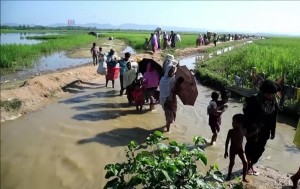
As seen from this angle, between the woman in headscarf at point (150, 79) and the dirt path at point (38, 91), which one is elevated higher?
the woman in headscarf at point (150, 79)

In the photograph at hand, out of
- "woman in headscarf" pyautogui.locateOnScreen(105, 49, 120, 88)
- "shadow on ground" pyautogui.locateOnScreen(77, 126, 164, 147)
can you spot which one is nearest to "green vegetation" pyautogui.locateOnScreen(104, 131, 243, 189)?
"shadow on ground" pyautogui.locateOnScreen(77, 126, 164, 147)

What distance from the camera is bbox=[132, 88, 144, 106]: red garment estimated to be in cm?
862

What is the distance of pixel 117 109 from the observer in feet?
30.0

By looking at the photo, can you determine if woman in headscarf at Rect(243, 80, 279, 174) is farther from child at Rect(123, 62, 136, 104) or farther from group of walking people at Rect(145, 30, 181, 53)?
group of walking people at Rect(145, 30, 181, 53)

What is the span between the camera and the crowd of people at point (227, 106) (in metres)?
4.64

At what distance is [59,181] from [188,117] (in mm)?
4342

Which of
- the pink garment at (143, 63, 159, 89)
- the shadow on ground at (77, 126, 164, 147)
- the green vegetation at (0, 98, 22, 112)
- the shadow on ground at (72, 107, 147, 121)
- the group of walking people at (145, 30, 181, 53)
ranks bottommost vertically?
the shadow on ground at (77, 126, 164, 147)

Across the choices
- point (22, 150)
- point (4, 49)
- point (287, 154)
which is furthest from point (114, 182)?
point (4, 49)

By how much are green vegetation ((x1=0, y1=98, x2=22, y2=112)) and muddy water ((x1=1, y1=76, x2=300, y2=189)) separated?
19.1 inches

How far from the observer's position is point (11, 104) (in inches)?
336

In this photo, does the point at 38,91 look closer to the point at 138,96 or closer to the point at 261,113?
the point at 138,96

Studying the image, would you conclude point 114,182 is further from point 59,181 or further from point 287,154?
point 287,154

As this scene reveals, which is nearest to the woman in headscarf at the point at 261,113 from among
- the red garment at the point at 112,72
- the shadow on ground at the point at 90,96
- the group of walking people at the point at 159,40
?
the shadow on ground at the point at 90,96

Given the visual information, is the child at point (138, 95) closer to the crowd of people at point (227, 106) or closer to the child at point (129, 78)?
the crowd of people at point (227, 106)
